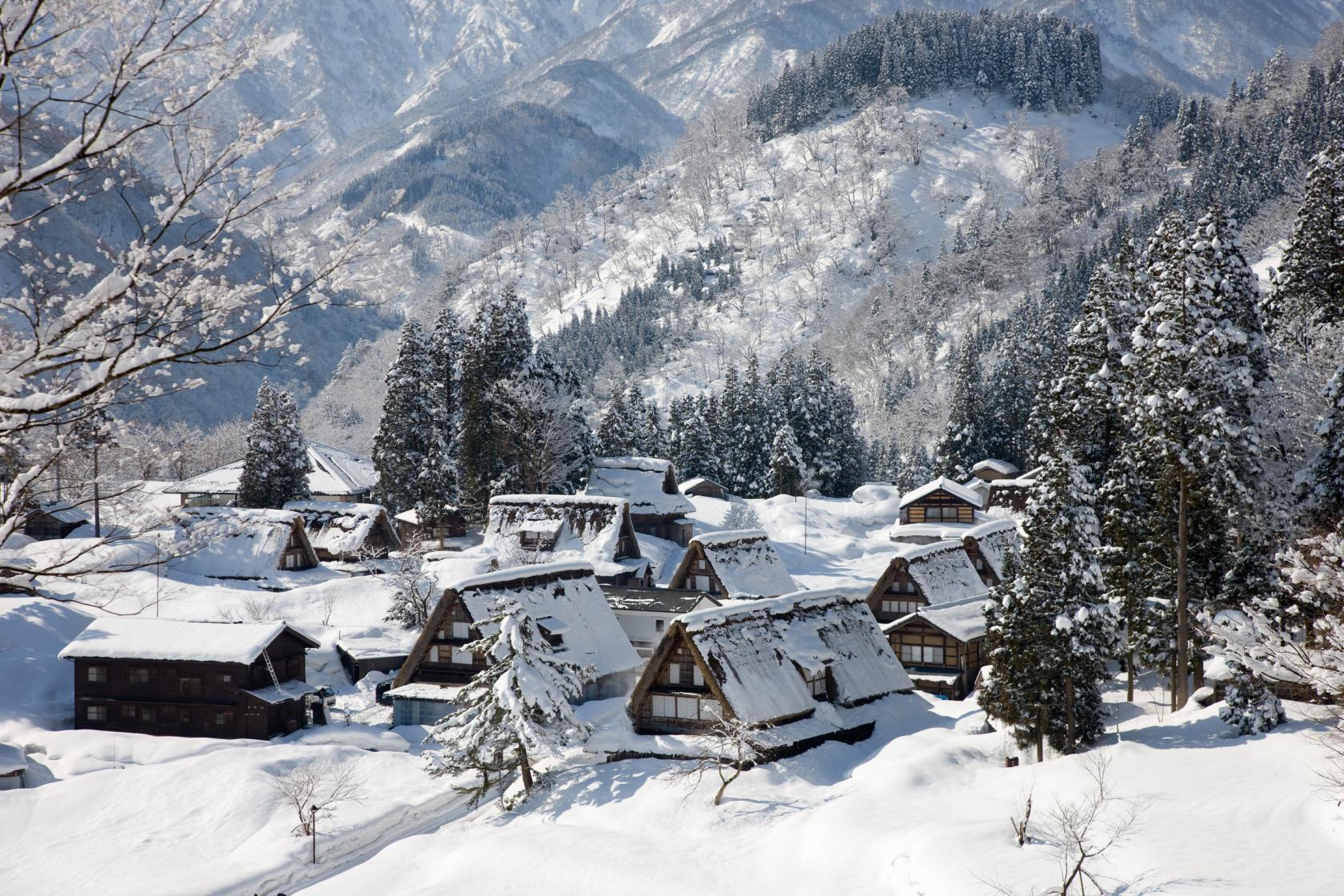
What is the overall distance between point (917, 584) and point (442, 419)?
30513 mm

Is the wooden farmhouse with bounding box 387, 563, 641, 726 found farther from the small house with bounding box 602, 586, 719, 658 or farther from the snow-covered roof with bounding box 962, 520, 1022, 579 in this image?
the snow-covered roof with bounding box 962, 520, 1022, 579

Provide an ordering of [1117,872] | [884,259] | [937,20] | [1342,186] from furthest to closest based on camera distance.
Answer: [937,20] < [884,259] < [1342,186] < [1117,872]

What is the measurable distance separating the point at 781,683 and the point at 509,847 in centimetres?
985

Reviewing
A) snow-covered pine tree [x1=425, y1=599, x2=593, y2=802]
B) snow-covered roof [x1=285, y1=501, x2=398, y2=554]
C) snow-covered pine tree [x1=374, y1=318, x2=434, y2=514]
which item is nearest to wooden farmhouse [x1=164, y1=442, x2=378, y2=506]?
snow-covered pine tree [x1=374, y1=318, x2=434, y2=514]

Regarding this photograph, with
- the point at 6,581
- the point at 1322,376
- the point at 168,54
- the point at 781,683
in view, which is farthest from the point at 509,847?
the point at 1322,376

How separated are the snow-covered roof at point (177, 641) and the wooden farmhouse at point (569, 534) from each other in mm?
13405

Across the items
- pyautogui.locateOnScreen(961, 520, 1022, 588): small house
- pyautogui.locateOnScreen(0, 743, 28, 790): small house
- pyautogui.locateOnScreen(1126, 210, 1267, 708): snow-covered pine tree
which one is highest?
pyautogui.locateOnScreen(1126, 210, 1267, 708): snow-covered pine tree

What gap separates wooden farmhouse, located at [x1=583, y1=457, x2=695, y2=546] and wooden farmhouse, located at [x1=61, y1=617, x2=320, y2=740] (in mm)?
25498

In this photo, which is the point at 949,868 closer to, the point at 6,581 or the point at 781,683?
the point at 781,683

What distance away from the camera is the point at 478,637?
33094 mm

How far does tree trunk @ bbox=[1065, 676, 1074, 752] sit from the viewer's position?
23.9 metres

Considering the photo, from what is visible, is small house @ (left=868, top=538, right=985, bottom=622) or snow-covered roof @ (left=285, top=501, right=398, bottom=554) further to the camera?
snow-covered roof @ (left=285, top=501, right=398, bottom=554)

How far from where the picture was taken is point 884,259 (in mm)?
154875

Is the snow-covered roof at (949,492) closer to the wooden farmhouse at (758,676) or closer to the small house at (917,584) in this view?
the small house at (917,584)
